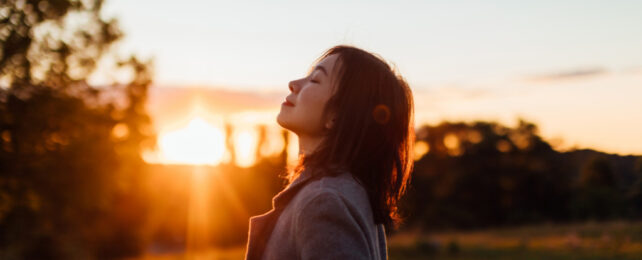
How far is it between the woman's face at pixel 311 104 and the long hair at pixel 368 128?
22 mm

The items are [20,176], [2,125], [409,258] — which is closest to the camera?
[2,125]

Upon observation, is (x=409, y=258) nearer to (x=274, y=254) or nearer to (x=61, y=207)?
(x=61, y=207)

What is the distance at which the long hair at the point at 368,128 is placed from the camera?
6.46ft

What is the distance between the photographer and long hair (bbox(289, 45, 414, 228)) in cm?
197

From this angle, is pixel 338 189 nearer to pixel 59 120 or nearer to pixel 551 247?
pixel 59 120

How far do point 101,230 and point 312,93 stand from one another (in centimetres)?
2479

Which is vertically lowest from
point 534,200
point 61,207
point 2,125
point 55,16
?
point 534,200

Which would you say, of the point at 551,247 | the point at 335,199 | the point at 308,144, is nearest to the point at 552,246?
the point at 551,247

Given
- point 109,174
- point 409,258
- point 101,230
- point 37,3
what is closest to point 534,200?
point 409,258

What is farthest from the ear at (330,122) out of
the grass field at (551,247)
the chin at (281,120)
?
the grass field at (551,247)

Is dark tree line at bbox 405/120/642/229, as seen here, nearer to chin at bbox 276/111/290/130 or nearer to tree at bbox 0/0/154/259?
tree at bbox 0/0/154/259

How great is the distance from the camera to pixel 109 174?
16.6m

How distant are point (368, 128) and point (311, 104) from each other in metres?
0.20

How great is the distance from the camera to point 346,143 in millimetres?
1972
